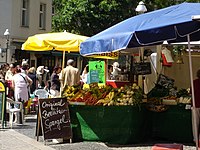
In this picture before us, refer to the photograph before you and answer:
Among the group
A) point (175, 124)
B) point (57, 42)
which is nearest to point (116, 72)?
point (57, 42)

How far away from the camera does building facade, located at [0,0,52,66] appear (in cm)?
2938

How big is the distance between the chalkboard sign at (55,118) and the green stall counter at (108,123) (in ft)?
0.79

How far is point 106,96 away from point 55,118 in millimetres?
1248

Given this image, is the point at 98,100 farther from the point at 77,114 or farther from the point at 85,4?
the point at 85,4

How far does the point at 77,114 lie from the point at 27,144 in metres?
1.29

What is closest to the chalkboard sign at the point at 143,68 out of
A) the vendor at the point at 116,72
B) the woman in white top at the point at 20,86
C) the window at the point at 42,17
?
the woman in white top at the point at 20,86

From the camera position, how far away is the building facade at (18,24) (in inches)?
1156

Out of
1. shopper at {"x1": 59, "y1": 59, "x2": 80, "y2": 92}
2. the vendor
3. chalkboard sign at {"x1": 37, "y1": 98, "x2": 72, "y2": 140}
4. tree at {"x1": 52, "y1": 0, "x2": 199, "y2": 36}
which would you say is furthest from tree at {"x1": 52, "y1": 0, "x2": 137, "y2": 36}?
chalkboard sign at {"x1": 37, "y1": 98, "x2": 72, "y2": 140}

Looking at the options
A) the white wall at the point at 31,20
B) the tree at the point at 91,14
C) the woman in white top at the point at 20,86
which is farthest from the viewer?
the tree at the point at 91,14

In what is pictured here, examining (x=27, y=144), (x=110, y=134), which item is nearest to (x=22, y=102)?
(x=27, y=144)

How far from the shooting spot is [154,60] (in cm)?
1339

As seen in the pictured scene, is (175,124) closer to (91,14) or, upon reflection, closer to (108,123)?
(108,123)

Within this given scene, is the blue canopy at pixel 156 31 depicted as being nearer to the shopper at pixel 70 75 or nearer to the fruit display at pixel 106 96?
the fruit display at pixel 106 96

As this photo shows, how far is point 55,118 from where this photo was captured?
30.8ft
